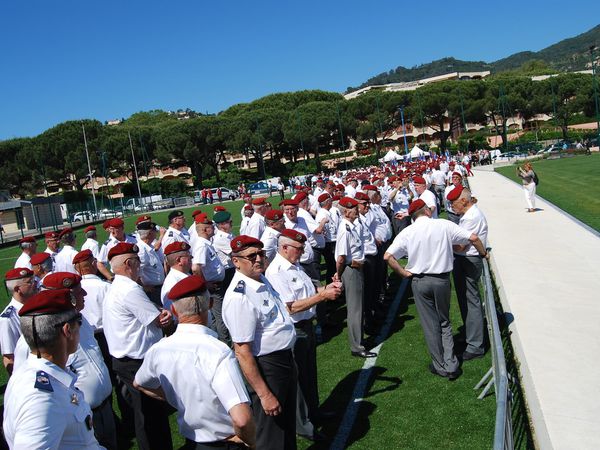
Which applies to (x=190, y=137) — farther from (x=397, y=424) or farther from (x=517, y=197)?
(x=397, y=424)

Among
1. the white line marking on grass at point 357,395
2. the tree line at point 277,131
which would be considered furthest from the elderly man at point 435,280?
the tree line at point 277,131

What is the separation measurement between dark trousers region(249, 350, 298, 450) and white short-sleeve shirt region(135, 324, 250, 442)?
3.38 ft

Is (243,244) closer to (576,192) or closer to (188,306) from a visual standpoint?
(188,306)

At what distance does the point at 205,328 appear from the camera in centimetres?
330

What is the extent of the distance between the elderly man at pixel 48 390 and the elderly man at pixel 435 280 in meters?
4.34

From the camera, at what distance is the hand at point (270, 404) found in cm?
398

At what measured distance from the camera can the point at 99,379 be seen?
14.2ft

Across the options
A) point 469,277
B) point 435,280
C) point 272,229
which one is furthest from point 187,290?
point 272,229

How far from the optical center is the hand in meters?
3.98

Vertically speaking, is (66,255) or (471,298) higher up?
(66,255)

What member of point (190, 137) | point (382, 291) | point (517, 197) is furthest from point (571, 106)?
point (382, 291)

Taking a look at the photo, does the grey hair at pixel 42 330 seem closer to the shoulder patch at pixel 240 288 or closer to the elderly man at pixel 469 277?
the shoulder patch at pixel 240 288

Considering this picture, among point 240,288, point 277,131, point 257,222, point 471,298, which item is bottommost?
point 471,298

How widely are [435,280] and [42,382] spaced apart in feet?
15.5
